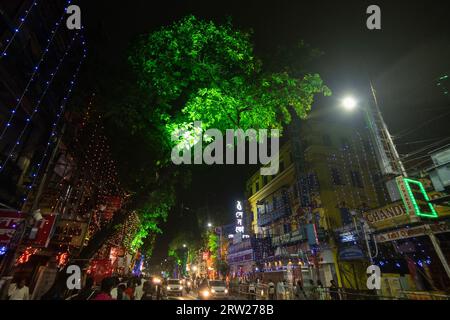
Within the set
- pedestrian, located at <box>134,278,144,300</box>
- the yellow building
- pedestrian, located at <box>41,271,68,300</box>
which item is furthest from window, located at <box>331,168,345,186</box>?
pedestrian, located at <box>41,271,68,300</box>

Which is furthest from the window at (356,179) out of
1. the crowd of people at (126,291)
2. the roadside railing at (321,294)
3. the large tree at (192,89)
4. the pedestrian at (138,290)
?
the pedestrian at (138,290)

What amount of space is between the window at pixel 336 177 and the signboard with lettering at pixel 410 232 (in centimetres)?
1113

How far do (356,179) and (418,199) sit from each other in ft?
54.3

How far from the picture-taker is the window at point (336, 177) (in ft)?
87.0

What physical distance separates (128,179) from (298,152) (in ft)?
69.1

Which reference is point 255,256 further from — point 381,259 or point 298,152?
point 381,259

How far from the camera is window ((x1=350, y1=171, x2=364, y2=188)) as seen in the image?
2738 cm

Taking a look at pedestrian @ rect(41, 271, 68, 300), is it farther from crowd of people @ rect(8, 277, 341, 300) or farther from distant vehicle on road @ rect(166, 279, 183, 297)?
distant vehicle on road @ rect(166, 279, 183, 297)

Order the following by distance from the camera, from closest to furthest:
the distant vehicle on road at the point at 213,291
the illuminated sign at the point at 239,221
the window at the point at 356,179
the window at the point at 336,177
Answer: the distant vehicle on road at the point at 213,291 < the window at the point at 336,177 < the window at the point at 356,179 < the illuminated sign at the point at 239,221

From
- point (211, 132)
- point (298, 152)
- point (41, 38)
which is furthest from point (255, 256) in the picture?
point (41, 38)

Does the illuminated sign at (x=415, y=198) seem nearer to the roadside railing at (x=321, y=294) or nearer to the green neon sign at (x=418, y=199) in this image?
the green neon sign at (x=418, y=199)

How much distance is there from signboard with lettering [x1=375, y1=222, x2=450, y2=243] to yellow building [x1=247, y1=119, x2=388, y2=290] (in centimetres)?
422

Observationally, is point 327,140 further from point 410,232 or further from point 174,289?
point 174,289

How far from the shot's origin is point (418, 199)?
1215cm
